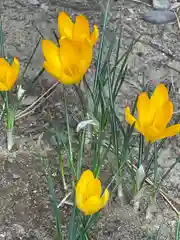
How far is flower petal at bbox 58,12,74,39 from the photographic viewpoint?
1.57 meters

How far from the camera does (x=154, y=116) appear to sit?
1428 mm

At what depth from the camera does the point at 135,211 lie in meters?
1.65

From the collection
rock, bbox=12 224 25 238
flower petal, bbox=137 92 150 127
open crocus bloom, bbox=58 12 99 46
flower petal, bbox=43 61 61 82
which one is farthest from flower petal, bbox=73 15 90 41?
rock, bbox=12 224 25 238

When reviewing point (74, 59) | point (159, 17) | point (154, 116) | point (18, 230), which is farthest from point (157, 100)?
point (159, 17)

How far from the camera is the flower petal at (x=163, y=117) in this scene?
4.53 feet

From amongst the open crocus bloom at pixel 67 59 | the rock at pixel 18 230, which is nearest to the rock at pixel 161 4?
the open crocus bloom at pixel 67 59

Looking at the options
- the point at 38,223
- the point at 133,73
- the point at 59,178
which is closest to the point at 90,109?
the point at 59,178

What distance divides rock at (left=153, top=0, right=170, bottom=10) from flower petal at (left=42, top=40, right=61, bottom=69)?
40.5 inches

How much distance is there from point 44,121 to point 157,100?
556mm

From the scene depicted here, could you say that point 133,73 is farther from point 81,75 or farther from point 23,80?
point 81,75

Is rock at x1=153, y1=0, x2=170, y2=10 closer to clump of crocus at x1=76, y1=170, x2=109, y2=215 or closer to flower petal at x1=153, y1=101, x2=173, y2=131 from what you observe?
flower petal at x1=153, y1=101, x2=173, y2=131

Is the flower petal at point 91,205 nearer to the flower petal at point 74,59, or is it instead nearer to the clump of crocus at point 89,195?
the clump of crocus at point 89,195

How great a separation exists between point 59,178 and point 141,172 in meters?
0.30

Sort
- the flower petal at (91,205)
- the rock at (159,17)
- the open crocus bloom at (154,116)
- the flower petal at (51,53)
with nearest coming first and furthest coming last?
1. the flower petal at (91,205)
2. the open crocus bloom at (154,116)
3. the flower petal at (51,53)
4. the rock at (159,17)
